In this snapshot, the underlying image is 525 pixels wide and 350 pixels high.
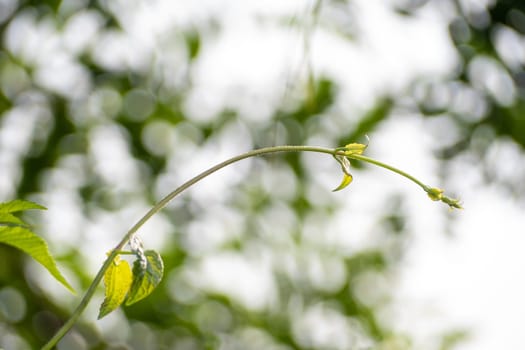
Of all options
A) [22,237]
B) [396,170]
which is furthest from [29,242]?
[396,170]

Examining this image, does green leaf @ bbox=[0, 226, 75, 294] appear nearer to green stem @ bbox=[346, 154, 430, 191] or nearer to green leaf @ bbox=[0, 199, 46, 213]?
green leaf @ bbox=[0, 199, 46, 213]

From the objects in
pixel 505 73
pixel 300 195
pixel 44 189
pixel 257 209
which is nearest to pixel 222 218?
pixel 257 209

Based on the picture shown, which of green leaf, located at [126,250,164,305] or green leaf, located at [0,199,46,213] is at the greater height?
green leaf, located at [0,199,46,213]

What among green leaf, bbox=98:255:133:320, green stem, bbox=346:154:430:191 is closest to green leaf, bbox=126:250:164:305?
green leaf, bbox=98:255:133:320

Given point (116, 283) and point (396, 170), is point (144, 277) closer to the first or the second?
point (116, 283)

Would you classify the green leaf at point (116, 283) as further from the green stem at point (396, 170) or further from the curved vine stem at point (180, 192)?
the green stem at point (396, 170)

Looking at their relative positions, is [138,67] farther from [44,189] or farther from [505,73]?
[505,73]
